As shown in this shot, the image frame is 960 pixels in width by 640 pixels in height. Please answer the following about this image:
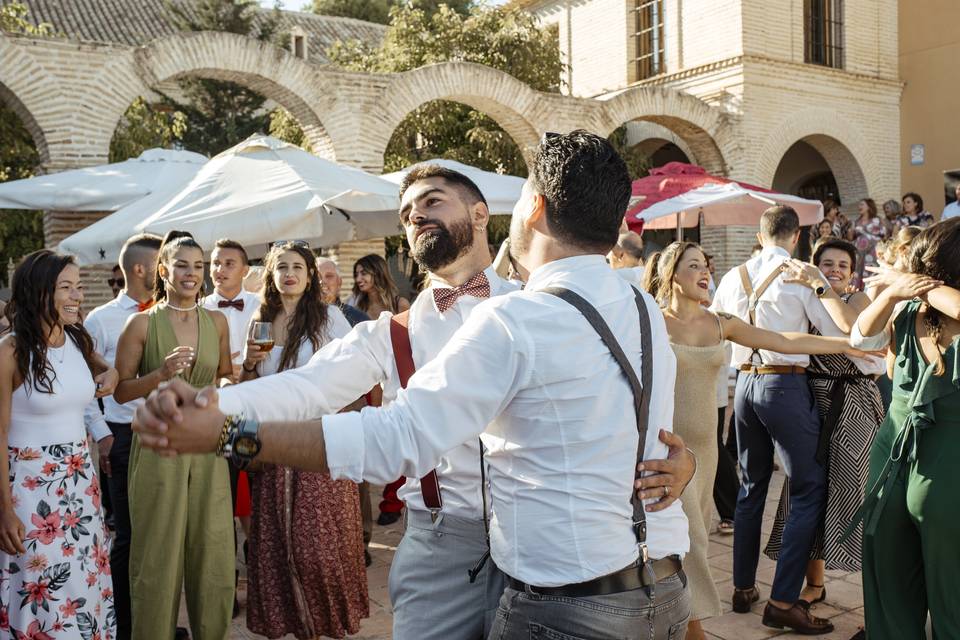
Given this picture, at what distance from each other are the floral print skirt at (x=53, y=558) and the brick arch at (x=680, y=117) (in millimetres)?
13397

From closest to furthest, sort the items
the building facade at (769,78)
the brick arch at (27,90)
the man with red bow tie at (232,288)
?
the man with red bow tie at (232,288), the brick arch at (27,90), the building facade at (769,78)

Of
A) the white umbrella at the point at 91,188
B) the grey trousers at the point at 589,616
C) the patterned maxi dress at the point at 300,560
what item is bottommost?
the patterned maxi dress at the point at 300,560

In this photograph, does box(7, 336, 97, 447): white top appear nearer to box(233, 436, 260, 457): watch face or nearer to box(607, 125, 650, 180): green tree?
box(233, 436, 260, 457): watch face

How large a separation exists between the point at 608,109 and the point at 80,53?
29.5ft

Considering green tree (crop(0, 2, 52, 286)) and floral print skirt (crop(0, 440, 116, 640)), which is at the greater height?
green tree (crop(0, 2, 52, 286))

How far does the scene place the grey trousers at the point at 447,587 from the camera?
2.37 meters

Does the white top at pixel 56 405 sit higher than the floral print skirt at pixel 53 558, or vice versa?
the white top at pixel 56 405

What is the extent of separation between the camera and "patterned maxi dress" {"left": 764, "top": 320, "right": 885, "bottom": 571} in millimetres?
4273

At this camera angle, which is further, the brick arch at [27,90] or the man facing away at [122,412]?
the brick arch at [27,90]

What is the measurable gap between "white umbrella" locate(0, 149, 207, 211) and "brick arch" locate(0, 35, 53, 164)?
2711mm

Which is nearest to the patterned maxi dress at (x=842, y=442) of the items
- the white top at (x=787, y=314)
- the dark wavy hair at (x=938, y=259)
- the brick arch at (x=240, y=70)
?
the white top at (x=787, y=314)

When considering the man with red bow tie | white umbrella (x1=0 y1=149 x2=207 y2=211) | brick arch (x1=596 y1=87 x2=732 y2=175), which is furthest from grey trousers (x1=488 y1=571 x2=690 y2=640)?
brick arch (x1=596 y1=87 x2=732 y2=175)

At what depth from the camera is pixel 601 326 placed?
183cm

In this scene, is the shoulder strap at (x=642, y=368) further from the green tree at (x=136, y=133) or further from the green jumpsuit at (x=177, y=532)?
the green tree at (x=136, y=133)
